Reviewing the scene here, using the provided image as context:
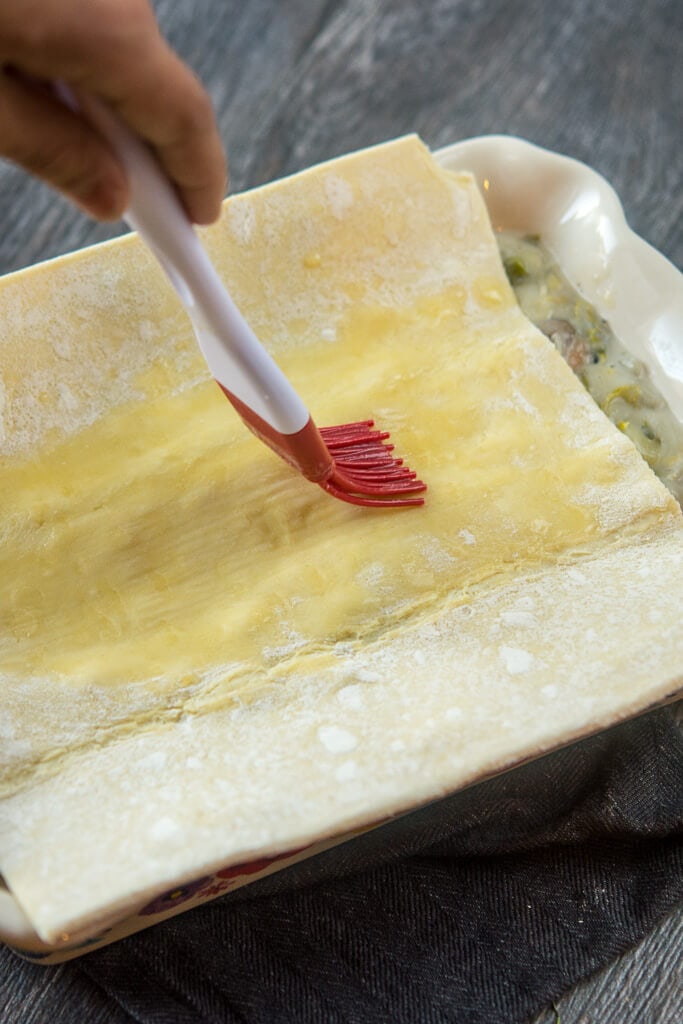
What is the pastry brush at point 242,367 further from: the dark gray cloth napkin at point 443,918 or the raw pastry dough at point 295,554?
the dark gray cloth napkin at point 443,918

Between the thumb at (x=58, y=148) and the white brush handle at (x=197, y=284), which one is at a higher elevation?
Result: the thumb at (x=58, y=148)

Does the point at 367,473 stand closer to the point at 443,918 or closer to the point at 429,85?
the point at 443,918

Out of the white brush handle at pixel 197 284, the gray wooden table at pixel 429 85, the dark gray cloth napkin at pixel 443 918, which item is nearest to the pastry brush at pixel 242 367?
the white brush handle at pixel 197 284

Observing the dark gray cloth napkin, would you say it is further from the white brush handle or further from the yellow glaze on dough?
the white brush handle

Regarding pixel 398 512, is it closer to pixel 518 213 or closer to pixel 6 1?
pixel 518 213

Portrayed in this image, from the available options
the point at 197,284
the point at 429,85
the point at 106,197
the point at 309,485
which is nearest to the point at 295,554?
the point at 309,485

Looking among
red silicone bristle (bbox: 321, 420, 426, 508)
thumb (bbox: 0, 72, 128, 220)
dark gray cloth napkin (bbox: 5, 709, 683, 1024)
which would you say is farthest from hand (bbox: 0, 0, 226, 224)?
dark gray cloth napkin (bbox: 5, 709, 683, 1024)
